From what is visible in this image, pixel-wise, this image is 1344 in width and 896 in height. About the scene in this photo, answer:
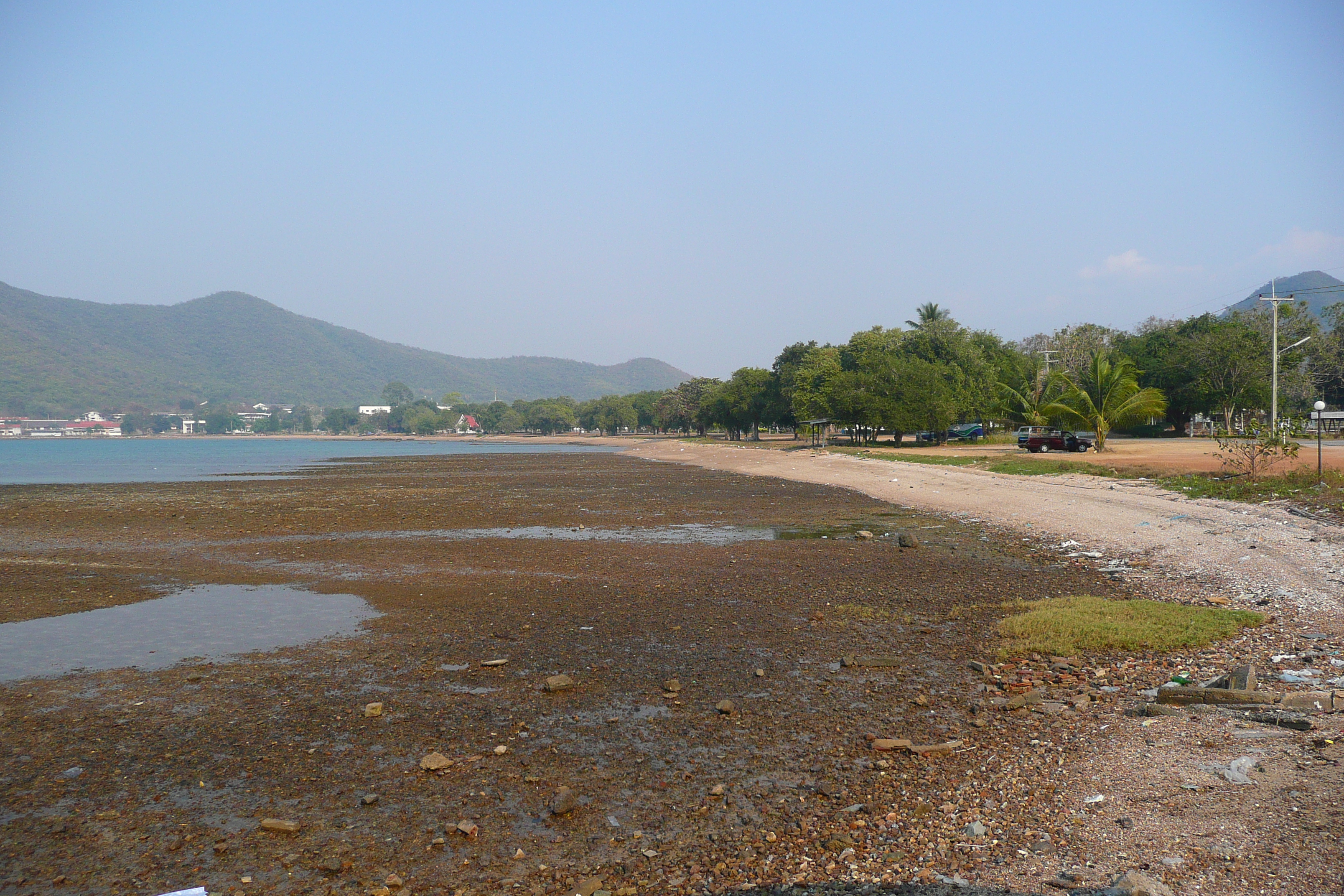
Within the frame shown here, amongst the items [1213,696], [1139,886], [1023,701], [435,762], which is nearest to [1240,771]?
[1213,696]

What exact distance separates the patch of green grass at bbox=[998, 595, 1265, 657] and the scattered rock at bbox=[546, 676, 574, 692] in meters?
5.08

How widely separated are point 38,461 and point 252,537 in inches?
3460

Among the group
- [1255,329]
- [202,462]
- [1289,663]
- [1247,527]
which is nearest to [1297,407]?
[1255,329]

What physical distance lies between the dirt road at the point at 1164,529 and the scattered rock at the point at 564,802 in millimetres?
8912

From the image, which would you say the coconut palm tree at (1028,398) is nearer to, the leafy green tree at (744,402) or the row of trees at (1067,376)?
the row of trees at (1067,376)

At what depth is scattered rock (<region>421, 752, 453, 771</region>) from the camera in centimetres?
688

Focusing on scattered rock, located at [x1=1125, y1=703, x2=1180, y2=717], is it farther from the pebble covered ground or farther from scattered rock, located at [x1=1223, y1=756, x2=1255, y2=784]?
scattered rock, located at [x1=1223, y1=756, x2=1255, y2=784]

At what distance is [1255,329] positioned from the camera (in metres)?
77.9

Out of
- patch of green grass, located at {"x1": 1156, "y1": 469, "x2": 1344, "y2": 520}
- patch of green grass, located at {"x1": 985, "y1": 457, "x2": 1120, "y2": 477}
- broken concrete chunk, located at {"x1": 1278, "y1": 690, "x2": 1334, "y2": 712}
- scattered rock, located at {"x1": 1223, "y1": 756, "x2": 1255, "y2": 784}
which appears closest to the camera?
scattered rock, located at {"x1": 1223, "y1": 756, "x2": 1255, "y2": 784}

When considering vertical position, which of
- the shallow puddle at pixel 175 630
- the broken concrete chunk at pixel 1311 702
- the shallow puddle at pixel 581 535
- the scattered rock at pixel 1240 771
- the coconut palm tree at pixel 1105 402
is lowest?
the shallow puddle at pixel 581 535

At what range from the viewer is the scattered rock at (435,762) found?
22.6 ft

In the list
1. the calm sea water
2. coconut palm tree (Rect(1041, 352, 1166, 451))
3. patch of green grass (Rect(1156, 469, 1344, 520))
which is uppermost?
coconut palm tree (Rect(1041, 352, 1166, 451))

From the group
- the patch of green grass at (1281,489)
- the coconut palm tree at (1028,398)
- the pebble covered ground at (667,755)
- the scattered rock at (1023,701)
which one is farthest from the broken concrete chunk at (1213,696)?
the coconut palm tree at (1028,398)

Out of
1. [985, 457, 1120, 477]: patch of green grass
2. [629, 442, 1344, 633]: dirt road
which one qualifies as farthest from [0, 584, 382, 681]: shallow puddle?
[985, 457, 1120, 477]: patch of green grass
